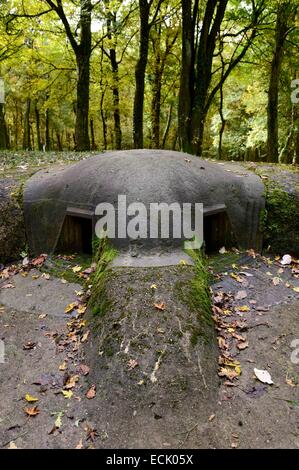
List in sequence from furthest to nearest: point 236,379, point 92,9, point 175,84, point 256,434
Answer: point 175,84, point 92,9, point 236,379, point 256,434

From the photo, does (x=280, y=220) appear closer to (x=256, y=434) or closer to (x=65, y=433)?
(x=256, y=434)

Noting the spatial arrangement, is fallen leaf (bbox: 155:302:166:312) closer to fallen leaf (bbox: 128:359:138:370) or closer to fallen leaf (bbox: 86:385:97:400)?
fallen leaf (bbox: 128:359:138:370)

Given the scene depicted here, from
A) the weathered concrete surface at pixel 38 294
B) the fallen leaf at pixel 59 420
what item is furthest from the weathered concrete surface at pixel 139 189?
the fallen leaf at pixel 59 420

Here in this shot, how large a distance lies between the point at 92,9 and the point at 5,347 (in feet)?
39.2

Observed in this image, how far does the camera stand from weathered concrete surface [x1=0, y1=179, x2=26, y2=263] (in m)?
7.07

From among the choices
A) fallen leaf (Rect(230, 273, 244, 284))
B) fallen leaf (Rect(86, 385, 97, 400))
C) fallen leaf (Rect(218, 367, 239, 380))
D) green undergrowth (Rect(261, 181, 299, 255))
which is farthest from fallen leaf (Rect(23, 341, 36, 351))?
green undergrowth (Rect(261, 181, 299, 255))

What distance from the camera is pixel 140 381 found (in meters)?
3.83

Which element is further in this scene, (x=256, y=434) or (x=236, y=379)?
(x=236, y=379)

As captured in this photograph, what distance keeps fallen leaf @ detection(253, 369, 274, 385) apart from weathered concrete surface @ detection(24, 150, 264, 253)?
114 inches

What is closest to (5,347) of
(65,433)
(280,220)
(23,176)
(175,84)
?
(65,433)

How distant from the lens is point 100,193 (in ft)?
21.2

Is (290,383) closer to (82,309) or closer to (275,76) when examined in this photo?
(82,309)

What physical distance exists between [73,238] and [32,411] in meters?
3.73

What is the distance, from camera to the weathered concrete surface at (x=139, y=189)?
629 centimetres
